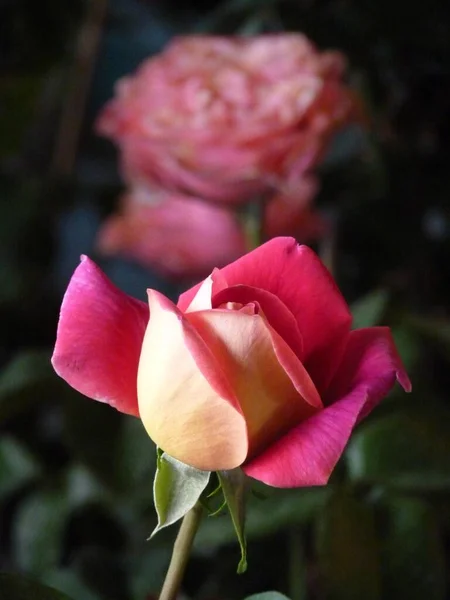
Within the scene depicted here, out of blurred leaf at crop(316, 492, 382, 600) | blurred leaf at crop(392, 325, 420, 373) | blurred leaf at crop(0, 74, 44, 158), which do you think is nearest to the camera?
blurred leaf at crop(316, 492, 382, 600)

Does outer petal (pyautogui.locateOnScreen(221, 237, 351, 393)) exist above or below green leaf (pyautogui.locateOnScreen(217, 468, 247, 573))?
above

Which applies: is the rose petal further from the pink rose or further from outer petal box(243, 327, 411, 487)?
the pink rose

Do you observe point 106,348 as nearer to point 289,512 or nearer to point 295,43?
point 289,512

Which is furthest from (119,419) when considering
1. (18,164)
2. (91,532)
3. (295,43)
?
(18,164)

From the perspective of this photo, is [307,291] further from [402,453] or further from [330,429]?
[402,453]

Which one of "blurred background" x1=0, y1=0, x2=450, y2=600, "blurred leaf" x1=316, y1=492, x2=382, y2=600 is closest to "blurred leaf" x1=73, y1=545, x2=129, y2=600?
"blurred background" x1=0, y1=0, x2=450, y2=600

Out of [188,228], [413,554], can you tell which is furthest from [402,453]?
[188,228]
